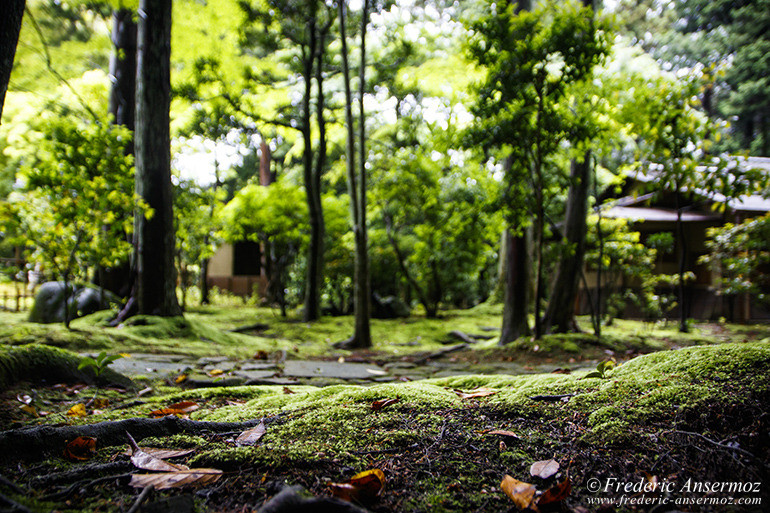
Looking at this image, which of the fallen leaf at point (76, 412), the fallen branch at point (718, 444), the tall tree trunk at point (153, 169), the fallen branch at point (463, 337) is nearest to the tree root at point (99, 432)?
the fallen leaf at point (76, 412)

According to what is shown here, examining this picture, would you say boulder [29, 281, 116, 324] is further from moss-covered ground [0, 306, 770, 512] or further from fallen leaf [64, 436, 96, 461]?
fallen leaf [64, 436, 96, 461]

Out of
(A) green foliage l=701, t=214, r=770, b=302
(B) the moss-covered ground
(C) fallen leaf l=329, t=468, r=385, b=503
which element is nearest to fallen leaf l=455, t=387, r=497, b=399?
(B) the moss-covered ground

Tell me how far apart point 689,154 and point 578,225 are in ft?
5.86

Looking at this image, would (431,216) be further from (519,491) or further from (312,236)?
(519,491)

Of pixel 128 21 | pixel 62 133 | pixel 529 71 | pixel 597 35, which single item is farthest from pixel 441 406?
pixel 128 21

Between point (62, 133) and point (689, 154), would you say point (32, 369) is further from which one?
point (689, 154)

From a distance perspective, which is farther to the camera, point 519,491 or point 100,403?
point 100,403

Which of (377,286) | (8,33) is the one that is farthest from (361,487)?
(377,286)

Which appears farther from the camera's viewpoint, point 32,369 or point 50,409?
point 32,369

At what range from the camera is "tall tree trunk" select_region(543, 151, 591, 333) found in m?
6.79

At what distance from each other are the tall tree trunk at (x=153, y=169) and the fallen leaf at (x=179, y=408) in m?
4.46

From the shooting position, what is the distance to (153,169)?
632 cm

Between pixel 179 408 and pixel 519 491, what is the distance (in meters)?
1.85

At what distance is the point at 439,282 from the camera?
11.8 meters
